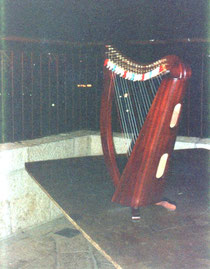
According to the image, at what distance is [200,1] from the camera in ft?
12.1

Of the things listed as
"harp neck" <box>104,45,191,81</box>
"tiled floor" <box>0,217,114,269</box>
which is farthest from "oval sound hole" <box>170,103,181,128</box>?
"tiled floor" <box>0,217,114,269</box>

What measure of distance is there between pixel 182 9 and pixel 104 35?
906 mm

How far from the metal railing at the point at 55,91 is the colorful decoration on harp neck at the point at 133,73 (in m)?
1.50

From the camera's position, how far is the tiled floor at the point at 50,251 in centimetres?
287

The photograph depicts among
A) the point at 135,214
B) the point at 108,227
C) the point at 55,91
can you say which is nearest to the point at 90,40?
the point at 55,91

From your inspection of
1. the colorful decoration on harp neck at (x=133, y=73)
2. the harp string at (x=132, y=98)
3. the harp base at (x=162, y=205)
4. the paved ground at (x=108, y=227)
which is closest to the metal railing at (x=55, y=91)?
the paved ground at (x=108, y=227)

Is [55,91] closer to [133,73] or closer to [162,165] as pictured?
[133,73]

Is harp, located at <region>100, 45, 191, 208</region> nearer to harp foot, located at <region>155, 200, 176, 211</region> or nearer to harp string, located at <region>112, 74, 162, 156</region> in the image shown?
harp foot, located at <region>155, 200, 176, 211</region>

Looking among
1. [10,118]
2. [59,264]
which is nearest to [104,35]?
[10,118]

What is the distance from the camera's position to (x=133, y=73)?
6.83 feet

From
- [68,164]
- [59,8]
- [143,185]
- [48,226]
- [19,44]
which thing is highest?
[59,8]

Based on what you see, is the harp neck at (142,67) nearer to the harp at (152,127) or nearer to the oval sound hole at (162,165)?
the harp at (152,127)

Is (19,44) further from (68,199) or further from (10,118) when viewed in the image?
(68,199)

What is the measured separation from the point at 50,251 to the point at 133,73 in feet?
5.72
